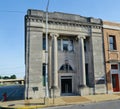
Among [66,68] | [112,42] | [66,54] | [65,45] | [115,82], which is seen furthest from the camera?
[112,42]

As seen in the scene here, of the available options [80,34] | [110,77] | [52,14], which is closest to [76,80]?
[110,77]

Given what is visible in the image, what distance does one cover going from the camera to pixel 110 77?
71.8 ft

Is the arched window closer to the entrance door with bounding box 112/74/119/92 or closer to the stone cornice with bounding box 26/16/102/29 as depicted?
the stone cornice with bounding box 26/16/102/29

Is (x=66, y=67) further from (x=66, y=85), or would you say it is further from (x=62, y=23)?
(x=62, y=23)

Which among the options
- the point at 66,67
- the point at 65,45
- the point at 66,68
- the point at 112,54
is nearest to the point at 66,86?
the point at 66,68

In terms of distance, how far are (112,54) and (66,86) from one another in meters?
8.18

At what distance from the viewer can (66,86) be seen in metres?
21.1

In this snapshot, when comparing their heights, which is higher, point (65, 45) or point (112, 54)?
point (65, 45)

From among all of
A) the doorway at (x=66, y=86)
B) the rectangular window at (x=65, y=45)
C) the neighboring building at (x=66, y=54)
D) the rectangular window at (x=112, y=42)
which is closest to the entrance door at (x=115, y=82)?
the neighboring building at (x=66, y=54)

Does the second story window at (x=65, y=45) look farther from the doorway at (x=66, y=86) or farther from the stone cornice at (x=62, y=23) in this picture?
the doorway at (x=66, y=86)

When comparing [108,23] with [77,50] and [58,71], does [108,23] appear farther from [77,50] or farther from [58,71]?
[58,71]

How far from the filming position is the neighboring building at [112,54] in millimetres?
21962

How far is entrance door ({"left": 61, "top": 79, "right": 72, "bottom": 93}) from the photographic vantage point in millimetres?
20933

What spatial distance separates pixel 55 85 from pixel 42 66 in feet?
9.40
